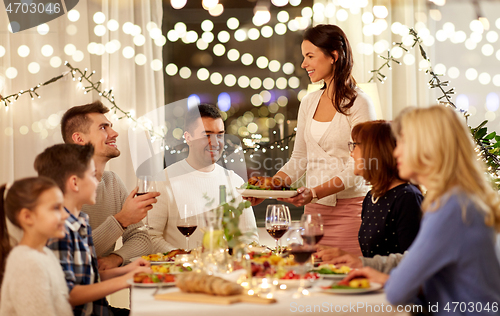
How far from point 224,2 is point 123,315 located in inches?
110

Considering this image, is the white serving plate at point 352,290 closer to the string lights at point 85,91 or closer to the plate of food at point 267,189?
the plate of food at point 267,189

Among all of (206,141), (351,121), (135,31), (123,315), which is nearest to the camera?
(123,315)

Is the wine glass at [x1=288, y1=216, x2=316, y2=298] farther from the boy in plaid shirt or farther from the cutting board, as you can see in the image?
the boy in plaid shirt

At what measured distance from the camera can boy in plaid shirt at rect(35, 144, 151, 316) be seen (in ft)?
5.16

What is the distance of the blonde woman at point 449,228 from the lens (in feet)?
3.93

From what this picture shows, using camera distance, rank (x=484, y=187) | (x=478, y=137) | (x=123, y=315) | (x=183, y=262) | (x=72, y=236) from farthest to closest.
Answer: (x=478, y=137)
(x=123, y=315)
(x=183, y=262)
(x=72, y=236)
(x=484, y=187)

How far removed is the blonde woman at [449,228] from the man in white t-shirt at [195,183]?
139cm

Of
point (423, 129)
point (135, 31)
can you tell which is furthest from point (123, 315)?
point (135, 31)

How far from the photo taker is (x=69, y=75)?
3.82 m

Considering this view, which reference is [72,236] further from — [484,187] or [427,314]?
[484,187]

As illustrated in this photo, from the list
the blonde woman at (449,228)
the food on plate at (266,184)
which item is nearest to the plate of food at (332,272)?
the blonde woman at (449,228)

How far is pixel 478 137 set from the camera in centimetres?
335

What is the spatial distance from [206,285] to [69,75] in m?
3.01

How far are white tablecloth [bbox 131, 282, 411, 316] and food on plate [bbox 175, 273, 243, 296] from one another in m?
0.06
